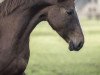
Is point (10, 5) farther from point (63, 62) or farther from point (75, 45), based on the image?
point (63, 62)

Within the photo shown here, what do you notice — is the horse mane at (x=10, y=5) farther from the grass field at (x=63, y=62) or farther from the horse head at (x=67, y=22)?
the grass field at (x=63, y=62)

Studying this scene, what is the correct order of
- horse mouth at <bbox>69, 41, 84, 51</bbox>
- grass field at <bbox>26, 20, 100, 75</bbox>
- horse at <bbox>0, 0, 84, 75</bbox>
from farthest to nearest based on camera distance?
grass field at <bbox>26, 20, 100, 75</bbox> < horse mouth at <bbox>69, 41, 84, 51</bbox> < horse at <bbox>0, 0, 84, 75</bbox>

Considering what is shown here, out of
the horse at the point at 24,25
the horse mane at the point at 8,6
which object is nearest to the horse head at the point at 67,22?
the horse at the point at 24,25

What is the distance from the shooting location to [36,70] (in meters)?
15.0

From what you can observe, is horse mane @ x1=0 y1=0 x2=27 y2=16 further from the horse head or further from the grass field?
the grass field

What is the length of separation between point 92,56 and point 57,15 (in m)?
12.2

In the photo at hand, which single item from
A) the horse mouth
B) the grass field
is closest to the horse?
the horse mouth

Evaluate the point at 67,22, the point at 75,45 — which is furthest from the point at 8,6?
the point at 75,45

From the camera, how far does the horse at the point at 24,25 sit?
748 cm

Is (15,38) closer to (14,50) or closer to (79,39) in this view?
(14,50)

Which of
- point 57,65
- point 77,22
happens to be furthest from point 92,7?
point 77,22

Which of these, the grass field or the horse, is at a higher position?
the horse

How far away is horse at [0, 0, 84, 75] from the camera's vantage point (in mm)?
7484

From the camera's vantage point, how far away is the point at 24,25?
766 cm
